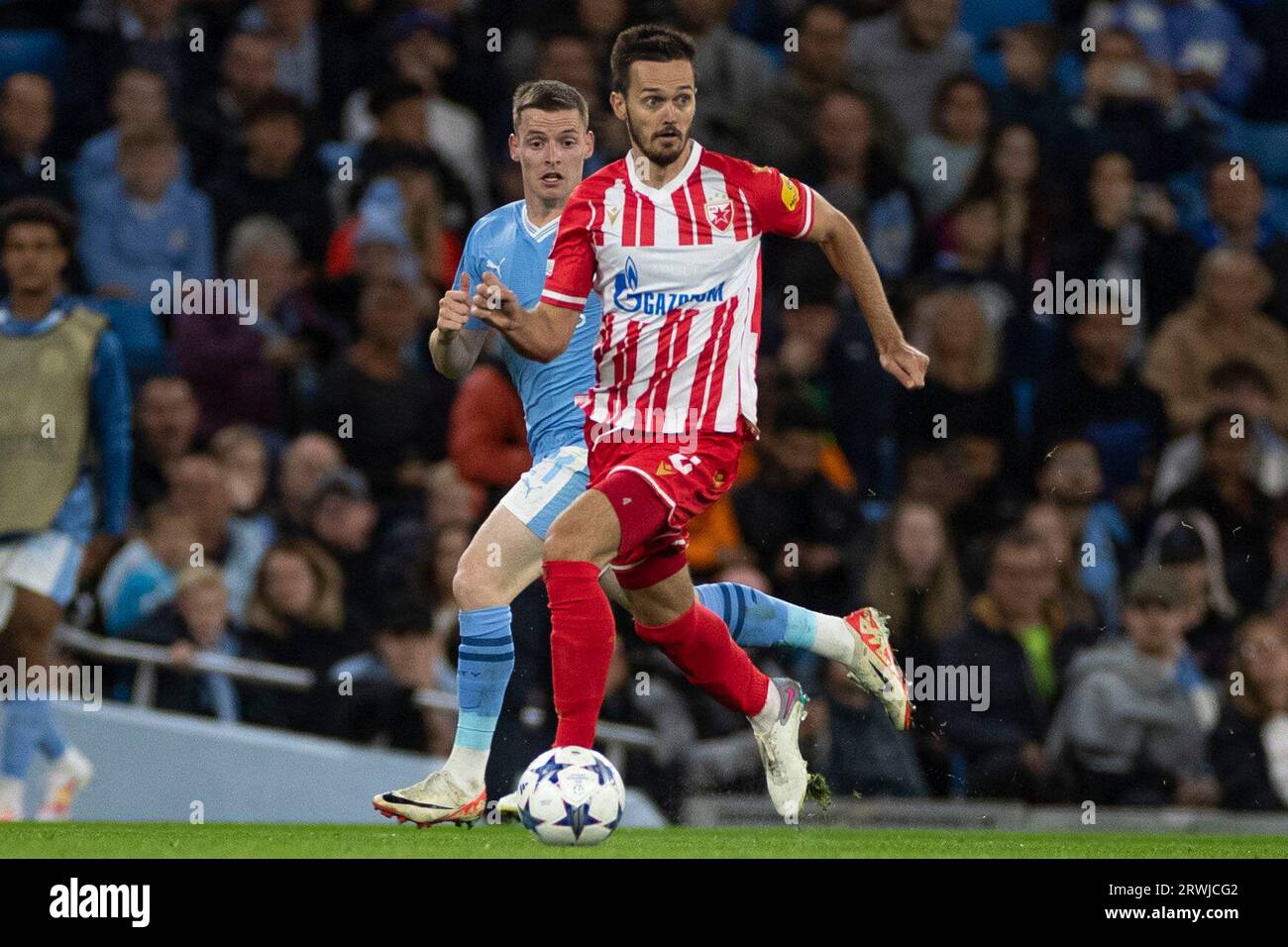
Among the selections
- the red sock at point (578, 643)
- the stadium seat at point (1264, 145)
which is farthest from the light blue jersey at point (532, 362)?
the stadium seat at point (1264, 145)

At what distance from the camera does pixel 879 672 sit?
7.55 m

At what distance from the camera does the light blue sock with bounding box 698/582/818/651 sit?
742cm

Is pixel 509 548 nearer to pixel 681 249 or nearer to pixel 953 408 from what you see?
pixel 681 249

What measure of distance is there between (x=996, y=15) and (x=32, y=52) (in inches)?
212

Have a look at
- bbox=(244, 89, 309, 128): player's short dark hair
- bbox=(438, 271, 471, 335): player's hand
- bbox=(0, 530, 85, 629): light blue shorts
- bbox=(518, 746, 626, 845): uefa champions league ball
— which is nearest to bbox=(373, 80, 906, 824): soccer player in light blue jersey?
bbox=(438, 271, 471, 335): player's hand

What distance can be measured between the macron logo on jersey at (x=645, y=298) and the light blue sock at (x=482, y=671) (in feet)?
4.06

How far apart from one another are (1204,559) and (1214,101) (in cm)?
383

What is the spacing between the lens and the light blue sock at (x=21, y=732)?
876 centimetres

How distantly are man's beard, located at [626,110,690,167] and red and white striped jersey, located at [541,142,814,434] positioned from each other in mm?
67

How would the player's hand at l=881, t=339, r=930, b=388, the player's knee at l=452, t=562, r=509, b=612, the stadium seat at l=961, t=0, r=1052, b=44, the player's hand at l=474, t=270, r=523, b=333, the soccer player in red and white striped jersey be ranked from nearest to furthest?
the player's hand at l=474, t=270, r=523, b=333
the soccer player in red and white striped jersey
the player's hand at l=881, t=339, r=930, b=388
the player's knee at l=452, t=562, r=509, b=612
the stadium seat at l=961, t=0, r=1052, b=44

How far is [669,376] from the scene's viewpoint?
6570mm

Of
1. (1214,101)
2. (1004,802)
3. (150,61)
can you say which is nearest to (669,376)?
(1004,802)

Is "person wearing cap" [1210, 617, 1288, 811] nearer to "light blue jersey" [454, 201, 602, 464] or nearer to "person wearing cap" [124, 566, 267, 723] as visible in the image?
"light blue jersey" [454, 201, 602, 464]

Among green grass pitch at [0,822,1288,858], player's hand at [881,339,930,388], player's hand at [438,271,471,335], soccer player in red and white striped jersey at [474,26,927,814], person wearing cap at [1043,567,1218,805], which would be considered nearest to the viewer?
player's hand at [438,271,471,335]
